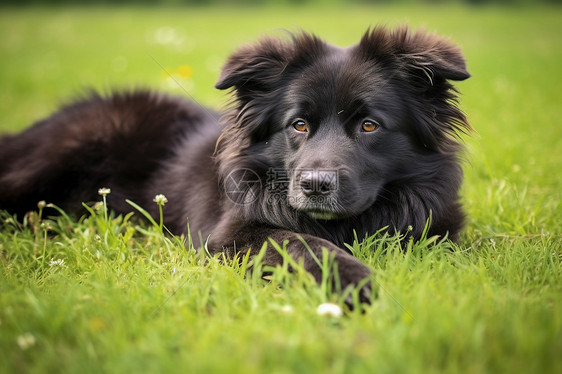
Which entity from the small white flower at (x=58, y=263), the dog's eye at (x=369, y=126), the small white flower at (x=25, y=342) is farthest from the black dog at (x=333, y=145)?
the small white flower at (x=25, y=342)

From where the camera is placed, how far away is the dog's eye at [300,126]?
3.09 m

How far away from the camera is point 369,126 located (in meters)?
3.00

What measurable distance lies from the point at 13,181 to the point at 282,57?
2.60 metres

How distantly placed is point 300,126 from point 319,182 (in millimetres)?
580

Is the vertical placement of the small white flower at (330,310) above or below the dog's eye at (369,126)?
below

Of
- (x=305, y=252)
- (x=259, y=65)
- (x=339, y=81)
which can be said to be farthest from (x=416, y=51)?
(x=305, y=252)

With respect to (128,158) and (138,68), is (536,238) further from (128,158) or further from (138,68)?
(138,68)

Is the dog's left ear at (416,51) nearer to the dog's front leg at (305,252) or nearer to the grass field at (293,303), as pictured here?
the grass field at (293,303)

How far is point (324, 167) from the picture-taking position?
108 inches

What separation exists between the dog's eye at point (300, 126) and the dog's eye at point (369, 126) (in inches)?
14.5

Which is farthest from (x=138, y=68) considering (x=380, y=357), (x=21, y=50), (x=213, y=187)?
(x=380, y=357)

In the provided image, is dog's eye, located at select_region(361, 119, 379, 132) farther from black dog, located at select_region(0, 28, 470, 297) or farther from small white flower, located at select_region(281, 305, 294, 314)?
small white flower, located at select_region(281, 305, 294, 314)

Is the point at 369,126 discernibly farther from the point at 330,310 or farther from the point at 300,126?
the point at 330,310

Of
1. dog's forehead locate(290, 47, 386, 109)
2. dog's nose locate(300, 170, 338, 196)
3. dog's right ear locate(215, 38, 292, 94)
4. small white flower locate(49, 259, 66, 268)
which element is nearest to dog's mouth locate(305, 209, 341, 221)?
dog's nose locate(300, 170, 338, 196)
